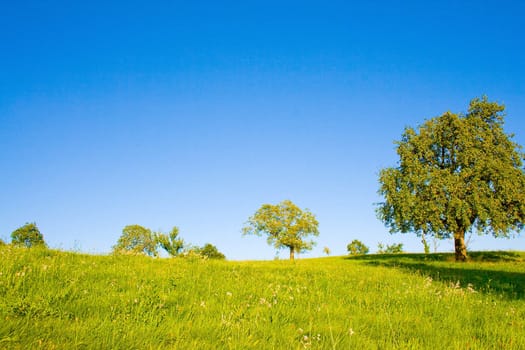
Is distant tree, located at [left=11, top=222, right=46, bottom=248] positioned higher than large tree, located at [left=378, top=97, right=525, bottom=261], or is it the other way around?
large tree, located at [left=378, top=97, right=525, bottom=261]

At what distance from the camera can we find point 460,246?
3297cm

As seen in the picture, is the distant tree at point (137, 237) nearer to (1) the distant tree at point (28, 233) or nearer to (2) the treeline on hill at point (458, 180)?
(1) the distant tree at point (28, 233)

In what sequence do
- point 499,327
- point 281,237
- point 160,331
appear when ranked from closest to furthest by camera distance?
point 160,331 → point 499,327 → point 281,237

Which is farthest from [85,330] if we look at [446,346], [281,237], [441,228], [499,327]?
[281,237]

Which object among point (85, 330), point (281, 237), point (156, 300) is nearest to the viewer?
point (85, 330)

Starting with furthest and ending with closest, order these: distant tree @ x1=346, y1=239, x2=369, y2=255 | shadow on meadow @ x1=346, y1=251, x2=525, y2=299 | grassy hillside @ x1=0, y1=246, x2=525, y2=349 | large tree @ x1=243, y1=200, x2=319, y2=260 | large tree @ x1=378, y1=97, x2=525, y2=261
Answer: distant tree @ x1=346, y1=239, x2=369, y2=255 < large tree @ x1=243, y1=200, x2=319, y2=260 < large tree @ x1=378, y1=97, x2=525, y2=261 < shadow on meadow @ x1=346, y1=251, x2=525, y2=299 < grassy hillside @ x1=0, y1=246, x2=525, y2=349

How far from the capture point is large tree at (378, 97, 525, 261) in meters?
31.5

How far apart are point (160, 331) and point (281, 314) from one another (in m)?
2.16

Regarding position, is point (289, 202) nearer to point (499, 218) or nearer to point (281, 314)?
point (499, 218)

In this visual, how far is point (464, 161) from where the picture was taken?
32.4 metres

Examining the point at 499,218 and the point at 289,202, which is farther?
the point at 289,202

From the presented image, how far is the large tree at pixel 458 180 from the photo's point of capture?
3153cm

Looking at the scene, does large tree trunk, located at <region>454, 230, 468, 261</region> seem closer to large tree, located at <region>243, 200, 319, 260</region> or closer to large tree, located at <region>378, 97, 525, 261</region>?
large tree, located at <region>378, 97, 525, 261</region>

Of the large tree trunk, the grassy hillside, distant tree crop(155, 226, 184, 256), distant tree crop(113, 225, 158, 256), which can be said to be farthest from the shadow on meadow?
distant tree crop(113, 225, 158, 256)
